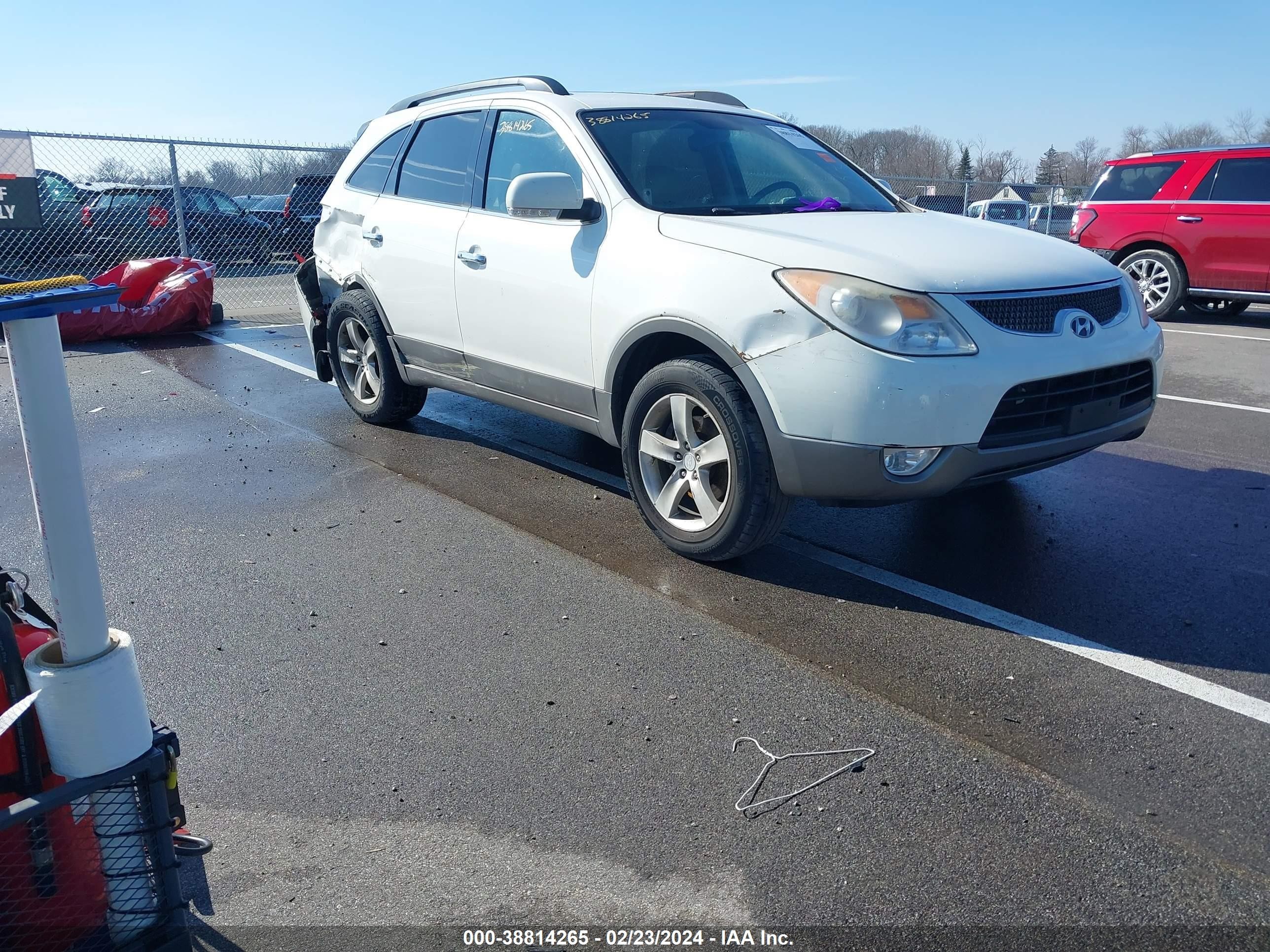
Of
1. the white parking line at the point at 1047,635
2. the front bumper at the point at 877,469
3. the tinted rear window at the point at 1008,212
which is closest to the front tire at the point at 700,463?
the front bumper at the point at 877,469

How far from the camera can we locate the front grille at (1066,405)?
3656 mm

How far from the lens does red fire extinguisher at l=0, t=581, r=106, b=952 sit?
1812 mm

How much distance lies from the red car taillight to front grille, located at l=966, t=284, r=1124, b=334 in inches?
358

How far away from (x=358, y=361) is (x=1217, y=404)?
601 cm

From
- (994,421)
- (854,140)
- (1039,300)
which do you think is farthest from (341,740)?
(854,140)

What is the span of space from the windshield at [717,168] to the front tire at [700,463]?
86 centimetres

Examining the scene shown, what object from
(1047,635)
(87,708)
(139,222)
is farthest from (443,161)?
(139,222)

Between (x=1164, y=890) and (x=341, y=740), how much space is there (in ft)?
7.09

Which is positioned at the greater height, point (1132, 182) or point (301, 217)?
point (301, 217)

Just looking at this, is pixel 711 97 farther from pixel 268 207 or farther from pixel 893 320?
pixel 268 207

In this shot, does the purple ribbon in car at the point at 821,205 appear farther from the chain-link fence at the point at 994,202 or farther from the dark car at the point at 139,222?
the chain-link fence at the point at 994,202

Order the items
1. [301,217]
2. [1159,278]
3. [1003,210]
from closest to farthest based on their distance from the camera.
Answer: [1159,278] < [301,217] < [1003,210]

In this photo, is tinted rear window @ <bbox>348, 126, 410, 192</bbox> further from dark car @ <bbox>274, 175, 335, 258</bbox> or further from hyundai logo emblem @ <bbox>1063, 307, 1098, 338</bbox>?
dark car @ <bbox>274, 175, 335, 258</bbox>

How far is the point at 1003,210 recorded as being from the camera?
81.1 ft
